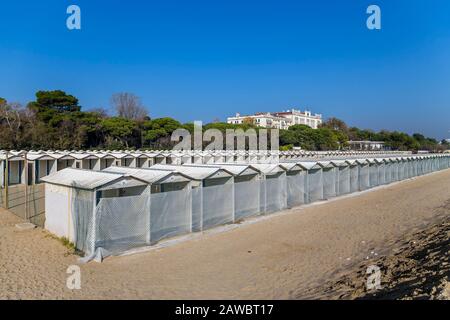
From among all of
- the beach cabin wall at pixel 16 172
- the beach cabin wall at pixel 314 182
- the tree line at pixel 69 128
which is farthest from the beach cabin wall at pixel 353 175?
the tree line at pixel 69 128

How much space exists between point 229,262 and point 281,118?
385 ft

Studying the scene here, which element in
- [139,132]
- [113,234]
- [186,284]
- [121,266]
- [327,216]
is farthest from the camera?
[139,132]

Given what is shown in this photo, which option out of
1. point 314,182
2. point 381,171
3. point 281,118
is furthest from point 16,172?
point 281,118

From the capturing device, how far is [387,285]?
20.8 ft

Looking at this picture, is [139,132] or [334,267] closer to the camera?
[334,267]

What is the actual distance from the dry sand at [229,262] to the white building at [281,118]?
312 ft

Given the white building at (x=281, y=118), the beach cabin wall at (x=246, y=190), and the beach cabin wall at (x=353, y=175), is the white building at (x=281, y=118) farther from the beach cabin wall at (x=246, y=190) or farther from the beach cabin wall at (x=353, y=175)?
the beach cabin wall at (x=246, y=190)

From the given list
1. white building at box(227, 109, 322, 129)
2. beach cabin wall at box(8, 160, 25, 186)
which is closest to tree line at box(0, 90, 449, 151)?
beach cabin wall at box(8, 160, 25, 186)

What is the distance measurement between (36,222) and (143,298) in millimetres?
8183

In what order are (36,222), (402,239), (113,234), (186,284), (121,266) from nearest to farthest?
(186,284)
(121,266)
(113,234)
(402,239)
(36,222)

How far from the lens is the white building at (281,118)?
114m

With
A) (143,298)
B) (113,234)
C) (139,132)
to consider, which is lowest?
(143,298)

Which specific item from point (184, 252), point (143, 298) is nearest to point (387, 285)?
point (143, 298)

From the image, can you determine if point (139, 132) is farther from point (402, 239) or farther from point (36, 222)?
point (402, 239)
